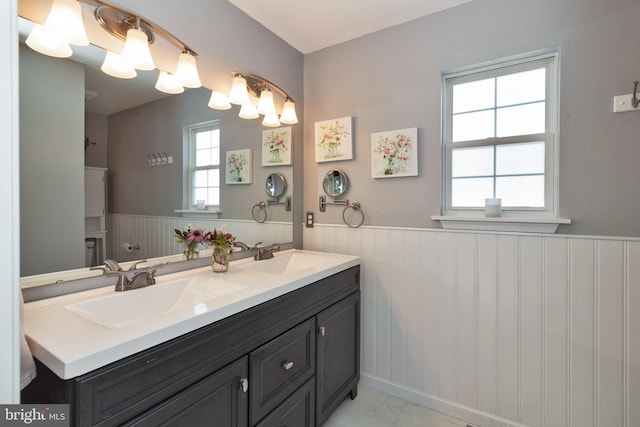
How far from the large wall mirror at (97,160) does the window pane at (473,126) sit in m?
1.48

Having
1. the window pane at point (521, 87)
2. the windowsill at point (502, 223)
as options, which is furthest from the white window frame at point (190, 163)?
the window pane at point (521, 87)

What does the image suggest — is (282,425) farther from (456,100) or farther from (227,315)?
(456,100)

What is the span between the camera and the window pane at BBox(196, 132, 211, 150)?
1.75m

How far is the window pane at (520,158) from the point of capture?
1701 millimetres

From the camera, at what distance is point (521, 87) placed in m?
1.75

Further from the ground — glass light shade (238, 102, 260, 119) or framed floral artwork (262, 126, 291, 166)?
glass light shade (238, 102, 260, 119)

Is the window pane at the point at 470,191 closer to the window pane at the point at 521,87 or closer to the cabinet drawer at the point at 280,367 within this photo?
the window pane at the point at 521,87

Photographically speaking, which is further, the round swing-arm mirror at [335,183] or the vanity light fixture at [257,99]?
the round swing-arm mirror at [335,183]

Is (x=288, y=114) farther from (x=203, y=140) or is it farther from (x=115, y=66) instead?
(x=115, y=66)

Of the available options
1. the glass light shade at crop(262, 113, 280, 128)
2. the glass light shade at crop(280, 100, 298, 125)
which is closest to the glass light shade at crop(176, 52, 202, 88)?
the glass light shade at crop(262, 113, 280, 128)

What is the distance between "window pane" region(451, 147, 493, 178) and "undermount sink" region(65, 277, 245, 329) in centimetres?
151

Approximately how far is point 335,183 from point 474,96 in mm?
1074

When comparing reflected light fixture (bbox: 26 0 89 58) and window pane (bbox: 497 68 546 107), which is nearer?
reflected light fixture (bbox: 26 0 89 58)

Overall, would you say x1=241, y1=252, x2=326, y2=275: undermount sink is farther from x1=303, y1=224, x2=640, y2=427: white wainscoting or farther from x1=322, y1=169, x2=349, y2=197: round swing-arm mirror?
x1=322, y1=169, x2=349, y2=197: round swing-arm mirror
